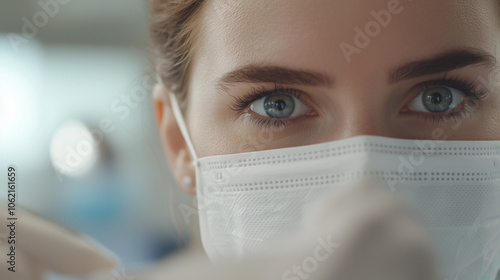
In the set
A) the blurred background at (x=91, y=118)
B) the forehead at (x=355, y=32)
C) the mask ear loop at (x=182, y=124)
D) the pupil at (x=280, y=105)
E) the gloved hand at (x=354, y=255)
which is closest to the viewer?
the gloved hand at (x=354, y=255)

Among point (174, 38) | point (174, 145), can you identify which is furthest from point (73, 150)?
point (174, 38)

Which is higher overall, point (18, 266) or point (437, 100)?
point (437, 100)

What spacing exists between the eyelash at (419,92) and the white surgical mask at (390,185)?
49mm

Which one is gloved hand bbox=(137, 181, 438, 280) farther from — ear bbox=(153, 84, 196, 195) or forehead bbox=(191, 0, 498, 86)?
ear bbox=(153, 84, 196, 195)

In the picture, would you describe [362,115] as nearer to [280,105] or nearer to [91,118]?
[280,105]

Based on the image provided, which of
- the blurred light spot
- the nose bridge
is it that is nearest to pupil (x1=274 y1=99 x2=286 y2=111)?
the nose bridge

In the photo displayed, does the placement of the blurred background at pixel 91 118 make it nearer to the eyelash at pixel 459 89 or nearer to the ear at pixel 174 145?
the ear at pixel 174 145

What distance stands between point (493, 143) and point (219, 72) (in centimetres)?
49

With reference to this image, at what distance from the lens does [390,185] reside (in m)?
0.79

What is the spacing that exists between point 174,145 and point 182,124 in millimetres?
84

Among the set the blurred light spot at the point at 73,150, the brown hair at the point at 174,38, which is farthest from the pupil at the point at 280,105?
the blurred light spot at the point at 73,150

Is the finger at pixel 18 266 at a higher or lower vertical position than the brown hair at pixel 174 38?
lower

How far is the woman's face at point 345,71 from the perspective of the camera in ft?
2.54

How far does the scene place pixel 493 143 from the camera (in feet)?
2.84
